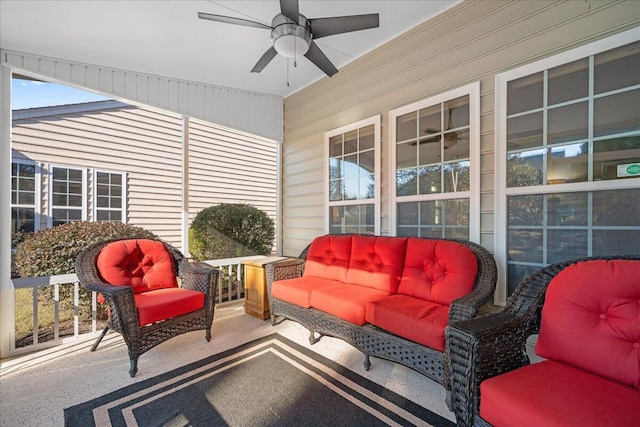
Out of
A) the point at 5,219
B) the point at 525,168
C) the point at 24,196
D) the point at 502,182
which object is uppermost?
the point at 525,168

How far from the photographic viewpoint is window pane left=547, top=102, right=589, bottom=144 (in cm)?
211

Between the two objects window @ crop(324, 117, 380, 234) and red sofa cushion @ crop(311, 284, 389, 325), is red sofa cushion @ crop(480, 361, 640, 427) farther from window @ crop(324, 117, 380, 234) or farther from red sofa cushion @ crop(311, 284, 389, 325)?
window @ crop(324, 117, 380, 234)

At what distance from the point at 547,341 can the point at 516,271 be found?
1.00 metres

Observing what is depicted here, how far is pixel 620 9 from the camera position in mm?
1947

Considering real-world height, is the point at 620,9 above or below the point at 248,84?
below

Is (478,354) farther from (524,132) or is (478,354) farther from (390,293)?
(524,132)

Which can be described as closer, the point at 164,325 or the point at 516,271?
the point at 516,271

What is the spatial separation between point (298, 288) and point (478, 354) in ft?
6.02

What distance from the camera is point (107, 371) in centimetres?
240

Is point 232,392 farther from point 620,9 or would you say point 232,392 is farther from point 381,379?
point 620,9

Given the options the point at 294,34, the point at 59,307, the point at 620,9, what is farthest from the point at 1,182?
the point at 620,9

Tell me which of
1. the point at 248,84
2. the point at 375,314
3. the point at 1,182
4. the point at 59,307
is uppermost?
the point at 248,84

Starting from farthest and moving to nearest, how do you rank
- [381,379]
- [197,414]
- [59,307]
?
1. [59,307]
2. [381,379]
3. [197,414]

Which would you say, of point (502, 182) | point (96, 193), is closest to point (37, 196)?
point (96, 193)
